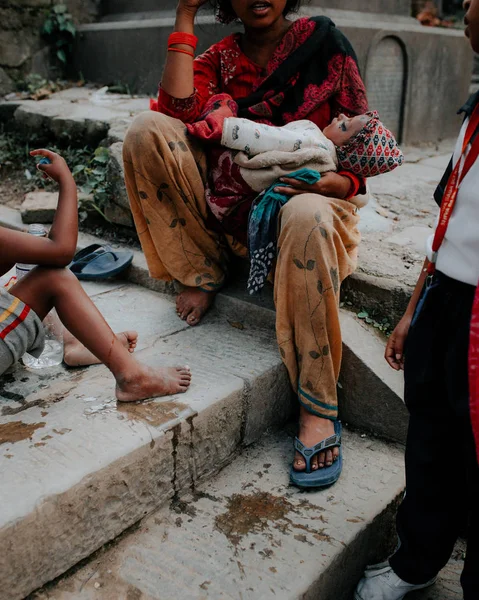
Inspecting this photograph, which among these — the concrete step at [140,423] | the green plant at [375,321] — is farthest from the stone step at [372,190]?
the concrete step at [140,423]

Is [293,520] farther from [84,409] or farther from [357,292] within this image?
[357,292]

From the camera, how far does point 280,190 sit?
214 centimetres

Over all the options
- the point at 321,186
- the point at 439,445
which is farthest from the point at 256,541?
the point at 321,186

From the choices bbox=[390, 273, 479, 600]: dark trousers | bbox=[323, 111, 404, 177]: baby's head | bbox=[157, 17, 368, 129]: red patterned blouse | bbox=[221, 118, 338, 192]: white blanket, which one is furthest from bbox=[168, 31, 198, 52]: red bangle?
bbox=[390, 273, 479, 600]: dark trousers

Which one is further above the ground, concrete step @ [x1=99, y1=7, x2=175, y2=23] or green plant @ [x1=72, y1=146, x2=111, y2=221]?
concrete step @ [x1=99, y1=7, x2=175, y2=23]

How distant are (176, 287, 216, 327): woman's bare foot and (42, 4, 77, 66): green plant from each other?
12.6ft

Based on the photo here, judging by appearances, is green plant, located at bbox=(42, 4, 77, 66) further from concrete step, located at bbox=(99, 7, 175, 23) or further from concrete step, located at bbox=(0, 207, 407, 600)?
concrete step, located at bbox=(0, 207, 407, 600)

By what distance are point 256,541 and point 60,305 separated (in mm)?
961

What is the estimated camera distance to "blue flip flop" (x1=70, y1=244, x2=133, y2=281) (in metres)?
2.98

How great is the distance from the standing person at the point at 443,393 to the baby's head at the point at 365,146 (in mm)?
588

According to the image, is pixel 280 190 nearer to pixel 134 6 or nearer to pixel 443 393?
pixel 443 393

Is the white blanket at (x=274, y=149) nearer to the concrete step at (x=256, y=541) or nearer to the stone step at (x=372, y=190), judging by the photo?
the stone step at (x=372, y=190)

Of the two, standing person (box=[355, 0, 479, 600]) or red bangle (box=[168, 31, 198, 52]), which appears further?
red bangle (box=[168, 31, 198, 52])

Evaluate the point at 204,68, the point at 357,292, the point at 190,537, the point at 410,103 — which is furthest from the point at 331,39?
the point at 410,103
